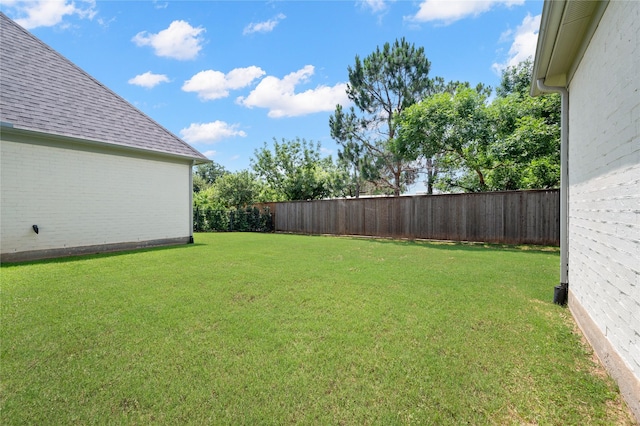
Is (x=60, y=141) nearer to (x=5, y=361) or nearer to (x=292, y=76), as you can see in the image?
(x=5, y=361)

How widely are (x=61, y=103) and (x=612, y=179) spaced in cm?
1018

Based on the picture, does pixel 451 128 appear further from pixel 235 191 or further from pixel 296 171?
pixel 235 191

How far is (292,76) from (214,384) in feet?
55.2

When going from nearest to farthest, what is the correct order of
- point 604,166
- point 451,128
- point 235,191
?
point 604,166, point 451,128, point 235,191

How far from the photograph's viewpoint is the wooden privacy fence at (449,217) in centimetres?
765

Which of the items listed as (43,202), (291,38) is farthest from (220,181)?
(43,202)

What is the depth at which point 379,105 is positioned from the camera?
547 inches

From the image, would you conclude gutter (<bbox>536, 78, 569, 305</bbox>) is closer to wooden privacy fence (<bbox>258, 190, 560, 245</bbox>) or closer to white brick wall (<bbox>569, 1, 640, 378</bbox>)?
white brick wall (<bbox>569, 1, 640, 378</bbox>)

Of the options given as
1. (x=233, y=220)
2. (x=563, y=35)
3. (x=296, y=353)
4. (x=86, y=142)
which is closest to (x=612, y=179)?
(x=563, y=35)

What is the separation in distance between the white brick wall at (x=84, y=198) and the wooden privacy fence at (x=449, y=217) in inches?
232

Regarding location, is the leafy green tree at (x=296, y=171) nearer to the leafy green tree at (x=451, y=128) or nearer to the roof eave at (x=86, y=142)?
the leafy green tree at (x=451, y=128)

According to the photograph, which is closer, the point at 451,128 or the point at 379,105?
the point at 451,128

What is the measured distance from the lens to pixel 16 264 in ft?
18.7

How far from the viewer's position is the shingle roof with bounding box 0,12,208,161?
632 cm
